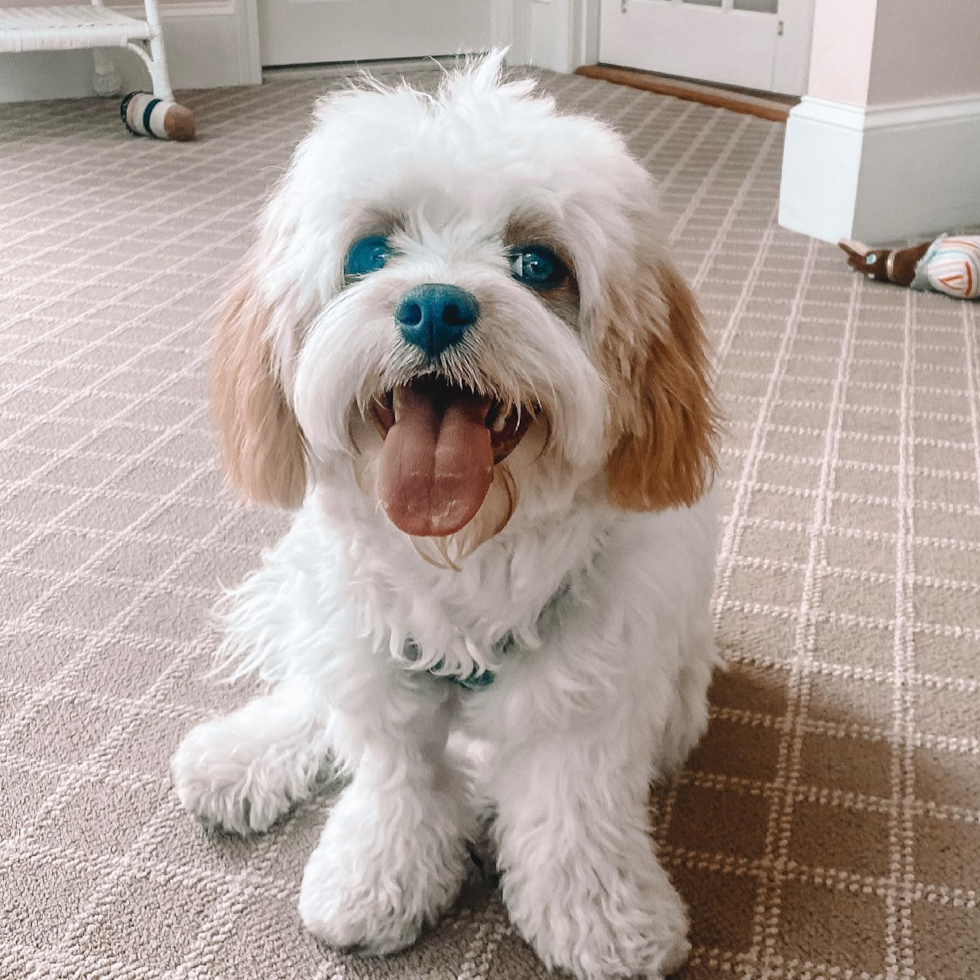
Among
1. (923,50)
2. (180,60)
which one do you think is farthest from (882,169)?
(180,60)

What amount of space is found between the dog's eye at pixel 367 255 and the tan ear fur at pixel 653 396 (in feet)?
0.56

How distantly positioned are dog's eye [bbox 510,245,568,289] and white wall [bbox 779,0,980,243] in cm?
207

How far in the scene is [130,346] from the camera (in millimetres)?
2191

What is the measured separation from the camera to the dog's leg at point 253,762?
1.09 meters

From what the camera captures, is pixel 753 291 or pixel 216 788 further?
pixel 753 291

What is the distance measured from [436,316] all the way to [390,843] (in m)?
0.48

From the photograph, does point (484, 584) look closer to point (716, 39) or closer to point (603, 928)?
point (603, 928)

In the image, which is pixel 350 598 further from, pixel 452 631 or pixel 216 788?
pixel 216 788

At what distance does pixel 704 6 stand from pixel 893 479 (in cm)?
317

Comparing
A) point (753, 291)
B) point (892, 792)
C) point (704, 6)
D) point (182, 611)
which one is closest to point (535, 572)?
point (892, 792)

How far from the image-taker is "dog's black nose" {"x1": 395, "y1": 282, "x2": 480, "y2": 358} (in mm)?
759

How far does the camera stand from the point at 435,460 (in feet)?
2.62

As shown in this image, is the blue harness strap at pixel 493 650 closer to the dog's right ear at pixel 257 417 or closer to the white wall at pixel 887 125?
the dog's right ear at pixel 257 417

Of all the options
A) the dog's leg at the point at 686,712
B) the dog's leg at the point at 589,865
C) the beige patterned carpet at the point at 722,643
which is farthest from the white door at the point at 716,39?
the dog's leg at the point at 589,865
